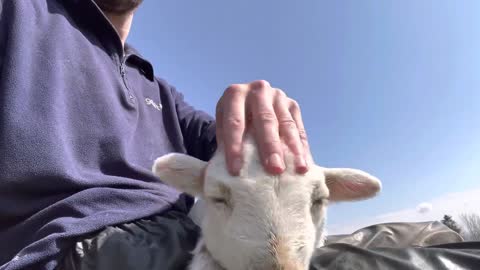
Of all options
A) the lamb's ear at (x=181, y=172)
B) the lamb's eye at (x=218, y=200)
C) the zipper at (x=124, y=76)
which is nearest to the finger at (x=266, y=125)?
the lamb's eye at (x=218, y=200)

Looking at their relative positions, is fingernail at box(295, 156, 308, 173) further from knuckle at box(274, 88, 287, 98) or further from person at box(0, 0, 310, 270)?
knuckle at box(274, 88, 287, 98)

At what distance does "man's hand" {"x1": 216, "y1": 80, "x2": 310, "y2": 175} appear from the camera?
2.28 metres

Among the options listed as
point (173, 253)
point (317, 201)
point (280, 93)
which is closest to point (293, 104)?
point (280, 93)

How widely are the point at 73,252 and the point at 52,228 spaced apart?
0.55 feet

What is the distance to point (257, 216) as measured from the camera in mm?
2090

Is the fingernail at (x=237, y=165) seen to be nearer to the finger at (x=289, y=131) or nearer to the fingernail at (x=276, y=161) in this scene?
the fingernail at (x=276, y=161)

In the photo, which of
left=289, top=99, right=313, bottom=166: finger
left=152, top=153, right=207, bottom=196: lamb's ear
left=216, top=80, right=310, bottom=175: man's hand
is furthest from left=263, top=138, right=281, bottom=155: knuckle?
left=152, top=153, right=207, bottom=196: lamb's ear

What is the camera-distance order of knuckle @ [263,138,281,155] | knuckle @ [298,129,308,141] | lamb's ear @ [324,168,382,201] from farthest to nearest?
lamb's ear @ [324,168,382,201] < knuckle @ [298,129,308,141] < knuckle @ [263,138,281,155]

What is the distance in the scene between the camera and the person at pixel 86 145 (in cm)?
222

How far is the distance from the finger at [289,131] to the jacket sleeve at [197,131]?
140 centimetres

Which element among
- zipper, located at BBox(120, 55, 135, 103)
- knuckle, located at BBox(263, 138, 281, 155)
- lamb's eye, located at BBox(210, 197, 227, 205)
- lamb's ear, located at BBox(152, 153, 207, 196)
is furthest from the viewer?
zipper, located at BBox(120, 55, 135, 103)

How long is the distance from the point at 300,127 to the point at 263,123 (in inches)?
14.6

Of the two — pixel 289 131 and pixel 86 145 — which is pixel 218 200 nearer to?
pixel 289 131

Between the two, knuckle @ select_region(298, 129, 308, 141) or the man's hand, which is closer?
the man's hand
